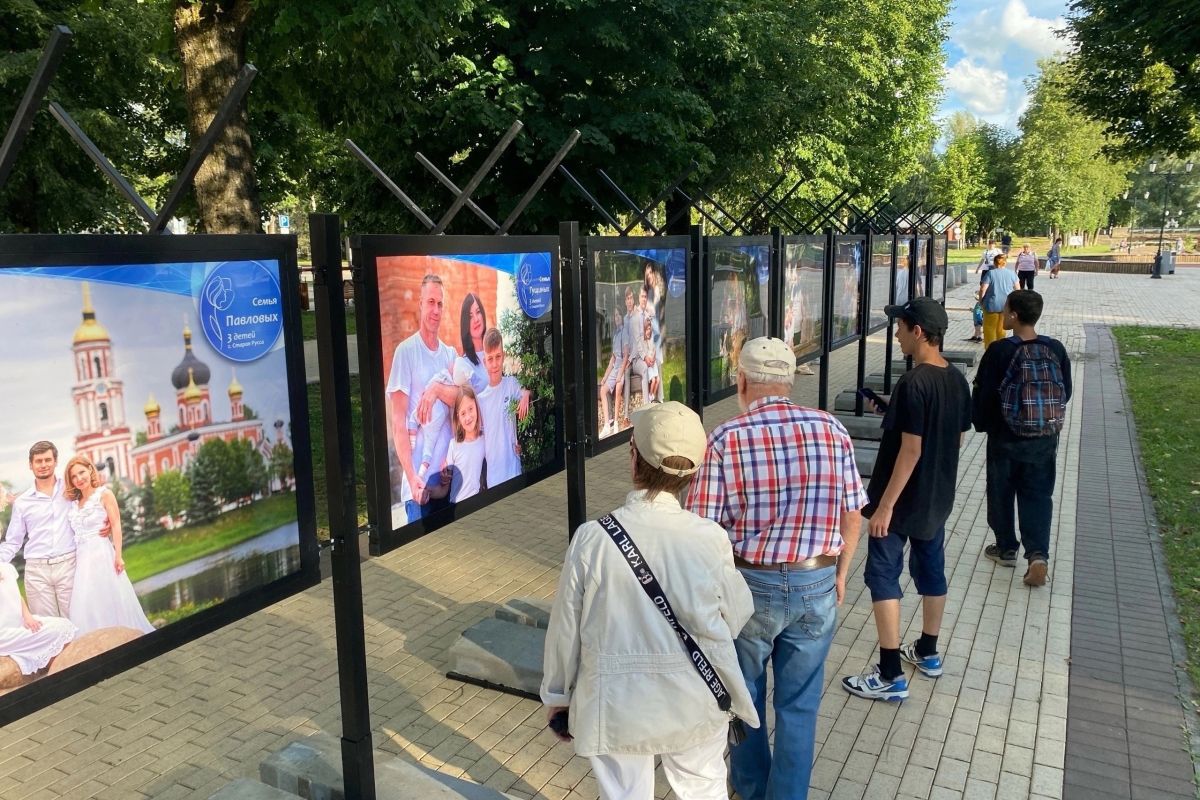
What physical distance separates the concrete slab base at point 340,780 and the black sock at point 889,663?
2.01m

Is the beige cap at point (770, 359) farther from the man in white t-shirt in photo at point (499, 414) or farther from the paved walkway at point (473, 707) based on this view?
the paved walkway at point (473, 707)

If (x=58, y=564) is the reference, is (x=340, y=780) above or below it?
below

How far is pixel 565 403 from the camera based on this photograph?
467 centimetres

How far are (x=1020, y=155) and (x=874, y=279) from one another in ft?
195

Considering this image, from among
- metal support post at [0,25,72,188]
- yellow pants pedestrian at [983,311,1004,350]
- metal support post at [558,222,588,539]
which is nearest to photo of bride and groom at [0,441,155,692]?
metal support post at [0,25,72,188]

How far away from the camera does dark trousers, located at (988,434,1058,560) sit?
5.83 metres

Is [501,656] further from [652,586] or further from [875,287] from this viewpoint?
[875,287]

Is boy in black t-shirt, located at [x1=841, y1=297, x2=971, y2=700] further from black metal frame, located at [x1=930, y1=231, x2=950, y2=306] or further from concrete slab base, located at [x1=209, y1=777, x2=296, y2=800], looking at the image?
black metal frame, located at [x1=930, y1=231, x2=950, y2=306]

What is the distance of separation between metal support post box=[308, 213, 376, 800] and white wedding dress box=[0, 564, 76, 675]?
0.94 metres

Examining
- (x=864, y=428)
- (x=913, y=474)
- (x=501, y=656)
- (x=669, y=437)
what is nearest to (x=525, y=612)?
(x=501, y=656)

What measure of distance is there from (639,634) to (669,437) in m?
0.55

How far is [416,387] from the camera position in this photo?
3.52 metres

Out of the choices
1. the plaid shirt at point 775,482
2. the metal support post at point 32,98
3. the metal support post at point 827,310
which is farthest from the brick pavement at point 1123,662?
the metal support post at point 32,98

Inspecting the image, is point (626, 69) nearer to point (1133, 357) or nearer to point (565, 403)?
point (565, 403)
